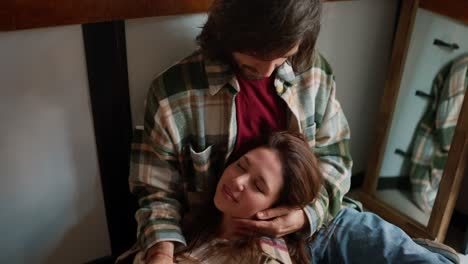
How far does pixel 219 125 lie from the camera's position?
1.15 m

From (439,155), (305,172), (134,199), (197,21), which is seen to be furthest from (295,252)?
(439,155)

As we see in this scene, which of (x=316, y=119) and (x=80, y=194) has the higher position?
(x=316, y=119)

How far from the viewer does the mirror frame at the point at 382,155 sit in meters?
1.45

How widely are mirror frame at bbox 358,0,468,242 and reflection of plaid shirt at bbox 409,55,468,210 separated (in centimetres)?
11

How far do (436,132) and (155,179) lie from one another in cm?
92

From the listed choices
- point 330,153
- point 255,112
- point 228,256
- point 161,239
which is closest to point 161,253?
point 161,239

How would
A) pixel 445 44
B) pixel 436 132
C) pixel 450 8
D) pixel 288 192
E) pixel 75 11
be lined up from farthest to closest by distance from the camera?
pixel 436 132 < pixel 445 44 < pixel 450 8 < pixel 288 192 < pixel 75 11

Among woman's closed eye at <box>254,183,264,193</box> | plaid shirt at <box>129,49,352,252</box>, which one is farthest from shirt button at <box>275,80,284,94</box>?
woman's closed eye at <box>254,183,264,193</box>

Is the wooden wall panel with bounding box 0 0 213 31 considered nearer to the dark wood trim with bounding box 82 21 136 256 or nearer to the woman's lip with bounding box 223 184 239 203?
the dark wood trim with bounding box 82 21 136 256

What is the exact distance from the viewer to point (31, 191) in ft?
3.93

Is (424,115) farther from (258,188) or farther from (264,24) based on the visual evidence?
(264,24)

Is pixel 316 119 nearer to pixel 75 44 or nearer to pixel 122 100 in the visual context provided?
pixel 122 100

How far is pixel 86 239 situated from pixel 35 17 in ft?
1.98

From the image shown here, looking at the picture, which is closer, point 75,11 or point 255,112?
point 75,11
